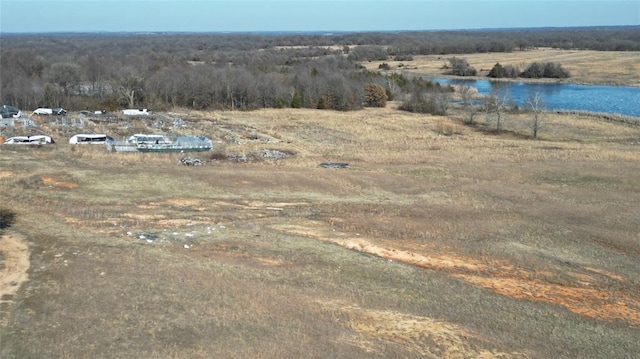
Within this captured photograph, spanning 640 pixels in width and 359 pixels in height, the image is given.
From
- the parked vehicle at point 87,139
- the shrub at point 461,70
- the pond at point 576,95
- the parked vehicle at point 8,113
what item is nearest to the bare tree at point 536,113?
the pond at point 576,95

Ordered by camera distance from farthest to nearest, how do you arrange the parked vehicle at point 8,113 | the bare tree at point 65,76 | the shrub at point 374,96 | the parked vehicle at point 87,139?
the shrub at point 374,96, the bare tree at point 65,76, the parked vehicle at point 8,113, the parked vehicle at point 87,139

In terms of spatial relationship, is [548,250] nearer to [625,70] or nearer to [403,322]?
[403,322]

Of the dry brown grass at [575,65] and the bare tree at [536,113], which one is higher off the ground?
the dry brown grass at [575,65]

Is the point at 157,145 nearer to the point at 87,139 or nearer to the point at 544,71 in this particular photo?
the point at 87,139

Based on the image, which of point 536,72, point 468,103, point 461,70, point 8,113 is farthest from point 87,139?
point 536,72

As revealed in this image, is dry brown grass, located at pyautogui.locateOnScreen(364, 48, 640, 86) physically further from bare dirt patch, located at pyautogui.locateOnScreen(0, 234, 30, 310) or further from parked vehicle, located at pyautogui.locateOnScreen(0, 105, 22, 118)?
bare dirt patch, located at pyautogui.locateOnScreen(0, 234, 30, 310)

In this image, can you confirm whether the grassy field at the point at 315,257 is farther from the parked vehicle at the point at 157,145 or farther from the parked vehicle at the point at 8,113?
the parked vehicle at the point at 8,113

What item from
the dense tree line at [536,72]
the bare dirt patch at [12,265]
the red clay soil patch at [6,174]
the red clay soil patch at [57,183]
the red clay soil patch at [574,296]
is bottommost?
the red clay soil patch at [574,296]

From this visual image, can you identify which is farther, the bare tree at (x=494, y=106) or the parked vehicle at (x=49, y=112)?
the bare tree at (x=494, y=106)
